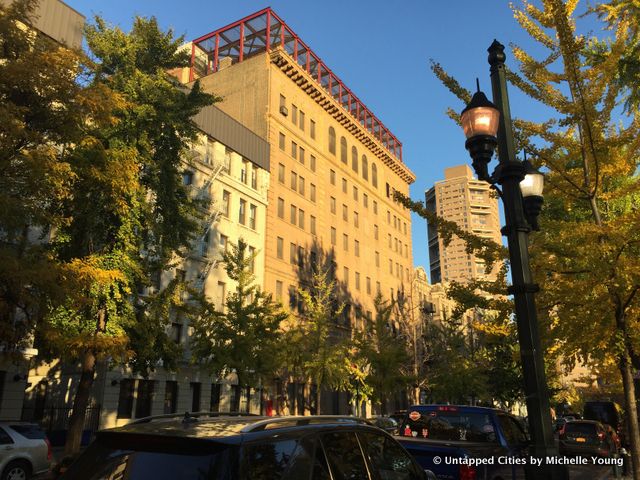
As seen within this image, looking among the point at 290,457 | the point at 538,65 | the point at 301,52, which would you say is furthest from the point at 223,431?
A: the point at 301,52

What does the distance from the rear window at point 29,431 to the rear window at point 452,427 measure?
1009 centimetres

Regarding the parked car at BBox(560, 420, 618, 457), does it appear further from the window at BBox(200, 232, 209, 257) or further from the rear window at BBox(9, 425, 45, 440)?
the window at BBox(200, 232, 209, 257)

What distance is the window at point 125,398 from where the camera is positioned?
2822 cm

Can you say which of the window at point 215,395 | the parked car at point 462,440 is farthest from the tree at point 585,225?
the window at point 215,395

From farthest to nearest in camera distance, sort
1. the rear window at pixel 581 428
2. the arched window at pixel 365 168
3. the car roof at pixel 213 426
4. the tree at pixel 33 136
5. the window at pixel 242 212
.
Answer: the arched window at pixel 365 168, the window at pixel 242 212, the rear window at pixel 581 428, the tree at pixel 33 136, the car roof at pixel 213 426

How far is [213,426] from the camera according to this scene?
3602mm

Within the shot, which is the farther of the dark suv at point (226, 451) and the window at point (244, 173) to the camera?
the window at point (244, 173)

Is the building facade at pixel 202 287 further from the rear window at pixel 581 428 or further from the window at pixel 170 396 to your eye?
the rear window at pixel 581 428

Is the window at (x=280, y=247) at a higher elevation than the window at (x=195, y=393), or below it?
higher

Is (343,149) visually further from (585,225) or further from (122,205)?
(585,225)

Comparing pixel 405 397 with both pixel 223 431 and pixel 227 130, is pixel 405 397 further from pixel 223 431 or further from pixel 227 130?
pixel 223 431

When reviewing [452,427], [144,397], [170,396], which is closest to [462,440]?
[452,427]

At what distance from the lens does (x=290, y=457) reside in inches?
139

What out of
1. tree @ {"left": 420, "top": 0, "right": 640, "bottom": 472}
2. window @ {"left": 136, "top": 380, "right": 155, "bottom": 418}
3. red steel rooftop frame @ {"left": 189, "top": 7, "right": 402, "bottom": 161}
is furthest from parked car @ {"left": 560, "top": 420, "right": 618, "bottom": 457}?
red steel rooftop frame @ {"left": 189, "top": 7, "right": 402, "bottom": 161}
